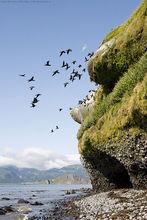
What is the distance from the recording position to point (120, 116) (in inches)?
1417

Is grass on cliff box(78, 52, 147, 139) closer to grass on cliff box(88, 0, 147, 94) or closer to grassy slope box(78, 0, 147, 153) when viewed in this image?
grassy slope box(78, 0, 147, 153)

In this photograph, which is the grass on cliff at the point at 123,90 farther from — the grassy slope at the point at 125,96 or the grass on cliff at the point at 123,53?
the grass on cliff at the point at 123,53

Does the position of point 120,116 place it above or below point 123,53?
below

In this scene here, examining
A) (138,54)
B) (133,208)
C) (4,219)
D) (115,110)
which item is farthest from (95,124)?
(133,208)

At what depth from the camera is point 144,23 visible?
131ft

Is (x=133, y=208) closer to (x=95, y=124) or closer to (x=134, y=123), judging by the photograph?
(x=134, y=123)

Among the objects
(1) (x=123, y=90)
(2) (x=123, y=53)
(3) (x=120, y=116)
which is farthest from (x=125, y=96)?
(2) (x=123, y=53)

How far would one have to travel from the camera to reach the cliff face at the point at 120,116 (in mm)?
33031

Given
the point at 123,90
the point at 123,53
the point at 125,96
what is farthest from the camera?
the point at 123,53

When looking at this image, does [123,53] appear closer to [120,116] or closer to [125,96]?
[125,96]

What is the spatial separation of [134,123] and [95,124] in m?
11.4

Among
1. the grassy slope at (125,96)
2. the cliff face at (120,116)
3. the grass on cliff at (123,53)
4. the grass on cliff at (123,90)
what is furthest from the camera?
the grass on cliff at (123,53)

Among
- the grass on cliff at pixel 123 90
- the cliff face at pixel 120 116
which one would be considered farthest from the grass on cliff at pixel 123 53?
the grass on cliff at pixel 123 90

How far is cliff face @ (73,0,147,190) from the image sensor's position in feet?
108
